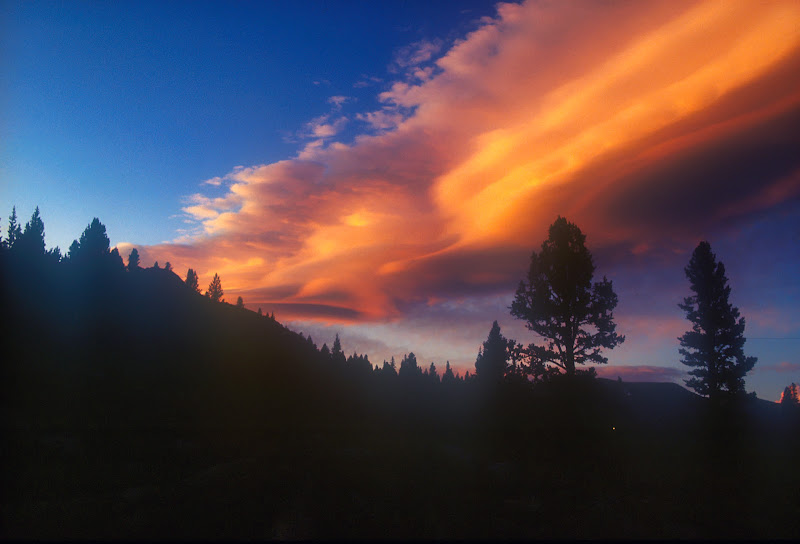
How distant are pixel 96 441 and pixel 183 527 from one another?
30.7ft

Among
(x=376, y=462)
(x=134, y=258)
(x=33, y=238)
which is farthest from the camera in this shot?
(x=134, y=258)

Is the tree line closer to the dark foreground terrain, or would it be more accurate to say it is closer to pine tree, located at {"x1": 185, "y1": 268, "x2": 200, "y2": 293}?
the dark foreground terrain

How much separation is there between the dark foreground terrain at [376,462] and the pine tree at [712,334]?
6.21 metres

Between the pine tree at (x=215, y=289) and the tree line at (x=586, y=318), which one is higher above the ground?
the pine tree at (x=215, y=289)

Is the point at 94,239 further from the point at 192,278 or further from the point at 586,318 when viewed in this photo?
the point at 586,318

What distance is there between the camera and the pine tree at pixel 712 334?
30.9 meters

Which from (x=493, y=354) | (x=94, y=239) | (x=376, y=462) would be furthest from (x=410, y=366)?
(x=376, y=462)

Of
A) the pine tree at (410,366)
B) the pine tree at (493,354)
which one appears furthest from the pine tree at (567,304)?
the pine tree at (410,366)

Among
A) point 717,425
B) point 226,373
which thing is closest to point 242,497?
point 717,425

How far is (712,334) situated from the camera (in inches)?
1256

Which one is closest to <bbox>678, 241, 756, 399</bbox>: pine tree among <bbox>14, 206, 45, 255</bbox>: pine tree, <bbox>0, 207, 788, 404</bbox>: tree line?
<bbox>0, 207, 788, 404</bbox>: tree line

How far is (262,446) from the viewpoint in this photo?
1725cm

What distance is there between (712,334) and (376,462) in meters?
30.1

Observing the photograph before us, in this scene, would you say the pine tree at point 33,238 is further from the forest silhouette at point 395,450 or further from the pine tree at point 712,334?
the pine tree at point 712,334
